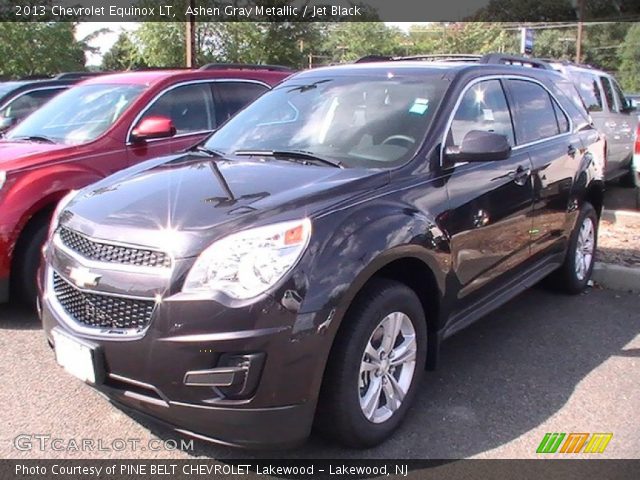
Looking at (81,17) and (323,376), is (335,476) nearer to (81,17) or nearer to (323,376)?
(323,376)

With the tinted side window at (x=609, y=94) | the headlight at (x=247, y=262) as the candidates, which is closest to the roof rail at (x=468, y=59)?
the headlight at (x=247, y=262)

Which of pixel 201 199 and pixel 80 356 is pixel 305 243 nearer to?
pixel 201 199

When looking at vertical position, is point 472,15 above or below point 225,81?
above

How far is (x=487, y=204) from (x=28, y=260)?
10.4ft

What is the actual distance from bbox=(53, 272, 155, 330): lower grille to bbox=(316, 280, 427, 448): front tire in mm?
820

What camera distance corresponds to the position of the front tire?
9.25ft

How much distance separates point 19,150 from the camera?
5.04 metres

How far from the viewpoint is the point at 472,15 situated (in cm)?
6469

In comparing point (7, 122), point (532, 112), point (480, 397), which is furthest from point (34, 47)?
point (480, 397)

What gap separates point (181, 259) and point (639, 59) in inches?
2169

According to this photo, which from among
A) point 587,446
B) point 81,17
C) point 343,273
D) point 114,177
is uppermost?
point 81,17

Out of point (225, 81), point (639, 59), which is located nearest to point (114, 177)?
point (225, 81)

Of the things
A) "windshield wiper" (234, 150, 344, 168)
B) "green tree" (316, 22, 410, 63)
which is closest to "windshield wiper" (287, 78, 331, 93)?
"windshield wiper" (234, 150, 344, 168)

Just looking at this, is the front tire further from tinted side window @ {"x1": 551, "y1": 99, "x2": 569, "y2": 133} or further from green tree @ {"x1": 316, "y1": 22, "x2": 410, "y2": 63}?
green tree @ {"x1": 316, "y1": 22, "x2": 410, "y2": 63}
